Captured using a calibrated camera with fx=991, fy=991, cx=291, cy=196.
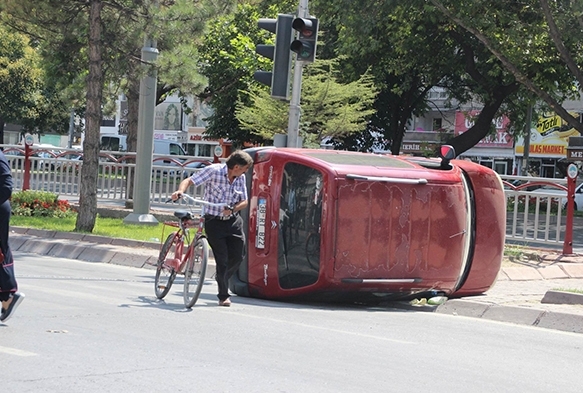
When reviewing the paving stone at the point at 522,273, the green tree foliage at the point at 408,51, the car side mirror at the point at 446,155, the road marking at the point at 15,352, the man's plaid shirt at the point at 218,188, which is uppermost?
the green tree foliage at the point at 408,51

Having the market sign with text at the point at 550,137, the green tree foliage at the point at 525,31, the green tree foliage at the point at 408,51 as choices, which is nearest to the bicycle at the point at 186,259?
the green tree foliage at the point at 525,31

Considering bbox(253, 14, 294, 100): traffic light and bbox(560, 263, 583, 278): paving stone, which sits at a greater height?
bbox(253, 14, 294, 100): traffic light

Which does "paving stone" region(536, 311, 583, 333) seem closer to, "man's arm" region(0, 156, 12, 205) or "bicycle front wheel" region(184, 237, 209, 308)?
"bicycle front wheel" region(184, 237, 209, 308)

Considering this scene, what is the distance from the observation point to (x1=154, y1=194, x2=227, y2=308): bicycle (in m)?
9.86

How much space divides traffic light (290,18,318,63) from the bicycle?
4.48 meters

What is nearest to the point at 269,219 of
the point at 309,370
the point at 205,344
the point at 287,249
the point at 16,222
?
the point at 287,249

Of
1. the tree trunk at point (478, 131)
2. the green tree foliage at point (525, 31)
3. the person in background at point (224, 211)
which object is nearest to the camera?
the person in background at point (224, 211)

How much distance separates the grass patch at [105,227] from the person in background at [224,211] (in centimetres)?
594

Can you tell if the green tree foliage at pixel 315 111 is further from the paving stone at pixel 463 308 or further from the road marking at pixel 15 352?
the road marking at pixel 15 352

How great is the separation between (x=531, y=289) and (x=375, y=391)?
724 cm

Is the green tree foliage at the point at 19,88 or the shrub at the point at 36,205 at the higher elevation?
the green tree foliage at the point at 19,88

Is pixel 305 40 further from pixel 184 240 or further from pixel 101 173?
pixel 101 173

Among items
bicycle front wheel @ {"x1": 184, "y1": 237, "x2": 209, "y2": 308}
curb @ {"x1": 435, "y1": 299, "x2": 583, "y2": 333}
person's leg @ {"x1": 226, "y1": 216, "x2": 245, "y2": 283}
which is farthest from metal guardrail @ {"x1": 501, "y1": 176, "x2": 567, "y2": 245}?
bicycle front wheel @ {"x1": 184, "y1": 237, "x2": 209, "y2": 308}

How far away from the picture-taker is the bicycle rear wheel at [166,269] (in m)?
10.4
